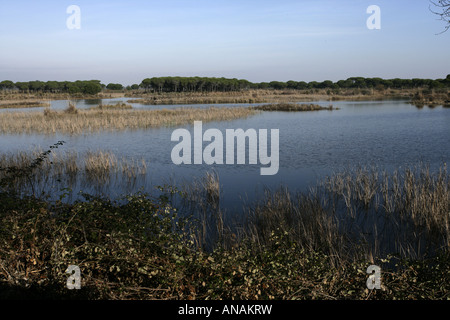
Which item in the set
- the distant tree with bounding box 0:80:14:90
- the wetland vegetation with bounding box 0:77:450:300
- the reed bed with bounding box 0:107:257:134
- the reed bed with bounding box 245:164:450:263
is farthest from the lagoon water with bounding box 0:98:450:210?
the distant tree with bounding box 0:80:14:90

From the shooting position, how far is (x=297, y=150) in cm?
1855

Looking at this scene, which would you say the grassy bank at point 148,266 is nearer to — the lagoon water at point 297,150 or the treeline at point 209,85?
the lagoon water at point 297,150

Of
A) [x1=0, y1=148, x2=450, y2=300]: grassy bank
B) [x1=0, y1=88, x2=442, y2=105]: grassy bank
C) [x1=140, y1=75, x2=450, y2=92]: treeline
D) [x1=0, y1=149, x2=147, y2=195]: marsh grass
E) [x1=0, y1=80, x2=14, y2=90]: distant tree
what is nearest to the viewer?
[x1=0, y1=148, x2=450, y2=300]: grassy bank

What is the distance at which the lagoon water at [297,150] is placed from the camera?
42.4 ft

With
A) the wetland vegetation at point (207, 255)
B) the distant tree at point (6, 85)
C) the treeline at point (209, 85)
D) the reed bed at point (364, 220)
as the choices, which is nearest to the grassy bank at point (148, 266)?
the wetland vegetation at point (207, 255)

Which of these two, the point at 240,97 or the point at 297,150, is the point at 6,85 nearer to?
the point at 240,97

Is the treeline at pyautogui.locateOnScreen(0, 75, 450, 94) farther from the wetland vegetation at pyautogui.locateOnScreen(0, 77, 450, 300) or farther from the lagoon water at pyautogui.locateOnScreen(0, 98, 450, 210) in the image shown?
the wetland vegetation at pyautogui.locateOnScreen(0, 77, 450, 300)

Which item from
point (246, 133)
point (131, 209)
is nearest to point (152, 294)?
point (131, 209)

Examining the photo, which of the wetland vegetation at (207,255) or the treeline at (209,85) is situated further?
the treeline at (209,85)

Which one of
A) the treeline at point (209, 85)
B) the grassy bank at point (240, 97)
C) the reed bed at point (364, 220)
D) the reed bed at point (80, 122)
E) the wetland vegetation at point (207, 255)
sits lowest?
the reed bed at point (364, 220)

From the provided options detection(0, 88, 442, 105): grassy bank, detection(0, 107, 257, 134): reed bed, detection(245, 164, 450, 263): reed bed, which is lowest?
detection(245, 164, 450, 263): reed bed

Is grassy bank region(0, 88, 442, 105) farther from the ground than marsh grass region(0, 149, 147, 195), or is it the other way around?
grassy bank region(0, 88, 442, 105)

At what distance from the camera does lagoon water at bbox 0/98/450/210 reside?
42.4 ft
